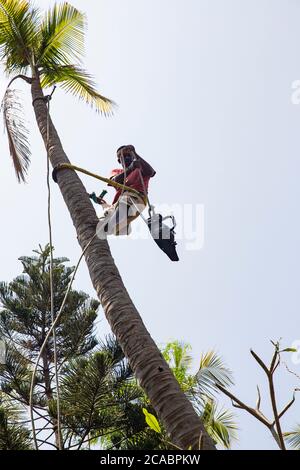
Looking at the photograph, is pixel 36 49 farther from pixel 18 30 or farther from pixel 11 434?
pixel 11 434

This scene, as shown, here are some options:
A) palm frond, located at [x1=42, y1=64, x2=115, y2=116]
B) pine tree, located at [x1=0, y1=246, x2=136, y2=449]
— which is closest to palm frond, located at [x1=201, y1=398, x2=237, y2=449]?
pine tree, located at [x1=0, y1=246, x2=136, y2=449]

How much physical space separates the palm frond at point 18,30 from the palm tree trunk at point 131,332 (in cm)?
252

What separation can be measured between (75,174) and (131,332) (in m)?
1.92

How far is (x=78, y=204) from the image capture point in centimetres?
425

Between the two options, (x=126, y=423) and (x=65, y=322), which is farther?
(x=65, y=322)

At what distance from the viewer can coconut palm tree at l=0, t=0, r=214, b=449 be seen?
9.30 feet

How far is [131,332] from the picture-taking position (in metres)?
3.21

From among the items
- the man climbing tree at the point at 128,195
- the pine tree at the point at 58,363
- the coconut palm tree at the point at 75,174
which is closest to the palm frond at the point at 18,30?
the coconut palm tree at the point at 75,174

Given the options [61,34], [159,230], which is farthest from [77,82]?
[159,230]

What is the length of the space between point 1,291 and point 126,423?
10.9 ft

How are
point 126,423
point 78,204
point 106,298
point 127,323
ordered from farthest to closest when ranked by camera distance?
1. point 126,423
2. point 78,204
3. point 106,298
4. point 127,323

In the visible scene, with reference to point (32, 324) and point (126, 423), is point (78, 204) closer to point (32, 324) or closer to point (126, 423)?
point (126, 423)

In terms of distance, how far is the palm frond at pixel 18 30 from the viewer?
6402mm
